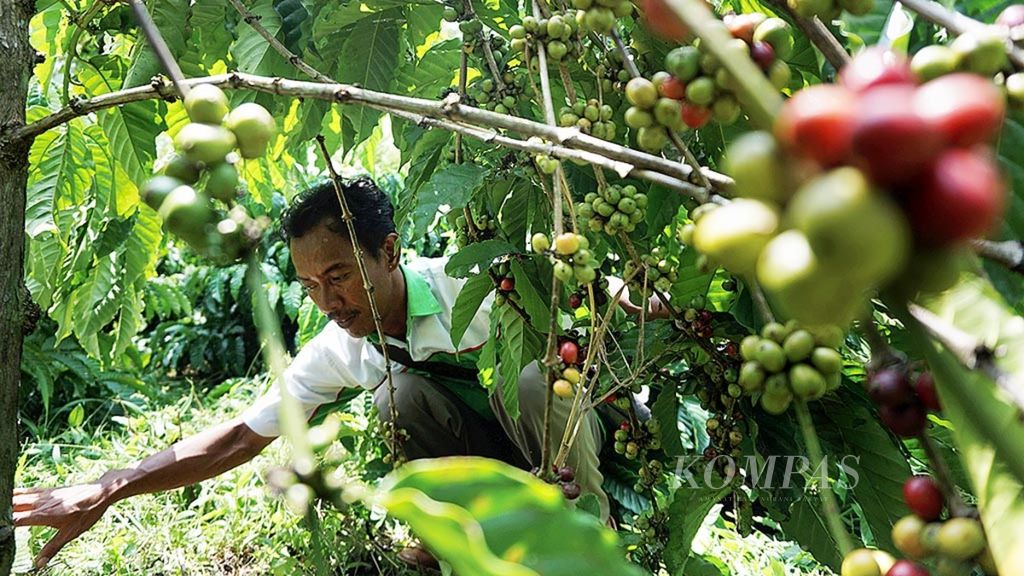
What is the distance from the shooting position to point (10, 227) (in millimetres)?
1062

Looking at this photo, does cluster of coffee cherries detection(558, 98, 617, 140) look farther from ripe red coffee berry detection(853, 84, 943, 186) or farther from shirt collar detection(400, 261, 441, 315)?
shirt collar detection(400, 261, 441, 315)

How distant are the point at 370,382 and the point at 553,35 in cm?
164

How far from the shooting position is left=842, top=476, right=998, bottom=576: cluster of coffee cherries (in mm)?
468

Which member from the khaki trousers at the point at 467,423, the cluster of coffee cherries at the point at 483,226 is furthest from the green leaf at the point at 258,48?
the khaki trousers at the point at 467,423

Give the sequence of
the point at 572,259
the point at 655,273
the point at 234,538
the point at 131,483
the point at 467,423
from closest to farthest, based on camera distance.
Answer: the point at 572,259 < the point at 655,273 < the point at 131,483 < the point at 467,423 < the point at 234,538

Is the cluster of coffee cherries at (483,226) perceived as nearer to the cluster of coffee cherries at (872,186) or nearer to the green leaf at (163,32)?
the green leaf at (163,32)

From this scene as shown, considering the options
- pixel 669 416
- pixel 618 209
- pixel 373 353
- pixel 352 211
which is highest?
pixel 618 209

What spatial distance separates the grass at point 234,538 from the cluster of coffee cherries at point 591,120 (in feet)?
4.44

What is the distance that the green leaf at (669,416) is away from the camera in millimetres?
1354

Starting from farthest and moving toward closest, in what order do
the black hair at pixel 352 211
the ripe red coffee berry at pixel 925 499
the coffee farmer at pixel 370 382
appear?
the black hair at pixel 352 211, the coffee farmer at pixel 370 382, the ripe red coffee berry at pixel 925 499

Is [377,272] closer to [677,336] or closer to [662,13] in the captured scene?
[677,336]

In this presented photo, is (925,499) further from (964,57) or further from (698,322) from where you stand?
(698,322)

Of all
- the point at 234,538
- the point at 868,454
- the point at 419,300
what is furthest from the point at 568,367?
the point at 234,538

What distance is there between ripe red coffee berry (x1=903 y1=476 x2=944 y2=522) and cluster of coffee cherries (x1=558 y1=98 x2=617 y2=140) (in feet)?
1.88
